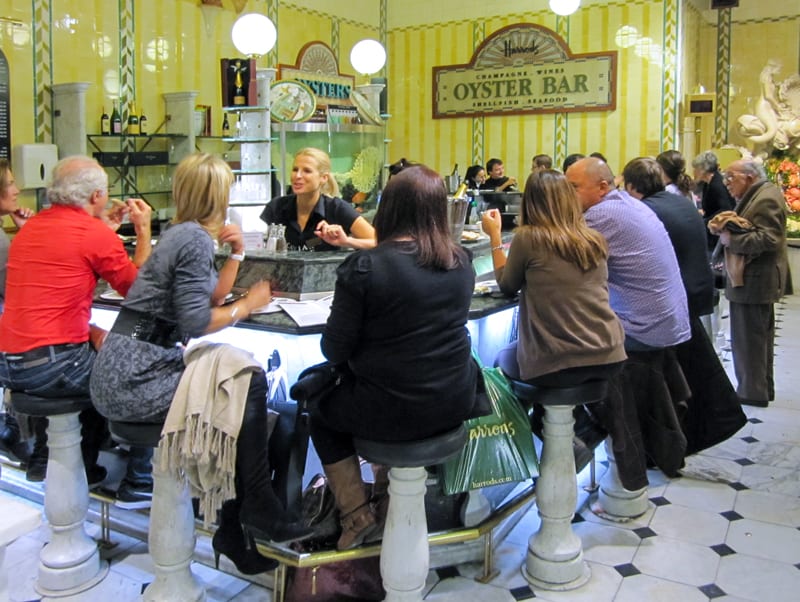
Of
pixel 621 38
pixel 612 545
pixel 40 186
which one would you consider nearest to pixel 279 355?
pixel 612 545

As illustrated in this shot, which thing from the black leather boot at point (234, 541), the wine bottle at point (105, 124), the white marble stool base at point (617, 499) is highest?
the wine bottle at point (105, 124)

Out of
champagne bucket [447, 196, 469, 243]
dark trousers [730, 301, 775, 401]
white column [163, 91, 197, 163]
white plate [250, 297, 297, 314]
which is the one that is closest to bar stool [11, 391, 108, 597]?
white plate [250, 297, 297, 314]

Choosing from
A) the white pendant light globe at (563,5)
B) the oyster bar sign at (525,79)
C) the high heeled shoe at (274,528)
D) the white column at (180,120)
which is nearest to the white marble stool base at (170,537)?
the high heeled shoe at (274,528)

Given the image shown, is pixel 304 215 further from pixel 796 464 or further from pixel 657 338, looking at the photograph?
pixel 796 464

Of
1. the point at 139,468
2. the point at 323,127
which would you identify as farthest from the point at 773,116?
the point at 139,468

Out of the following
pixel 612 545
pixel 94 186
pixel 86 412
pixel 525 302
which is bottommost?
pixel 612 545

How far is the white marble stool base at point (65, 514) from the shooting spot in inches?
124

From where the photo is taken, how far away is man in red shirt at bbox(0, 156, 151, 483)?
9.87ft

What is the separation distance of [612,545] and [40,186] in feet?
19.5

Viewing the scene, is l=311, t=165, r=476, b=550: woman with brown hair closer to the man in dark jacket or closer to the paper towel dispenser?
the man in dark jacket

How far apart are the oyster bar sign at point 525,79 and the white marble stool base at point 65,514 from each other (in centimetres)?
913

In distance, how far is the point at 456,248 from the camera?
106 inches

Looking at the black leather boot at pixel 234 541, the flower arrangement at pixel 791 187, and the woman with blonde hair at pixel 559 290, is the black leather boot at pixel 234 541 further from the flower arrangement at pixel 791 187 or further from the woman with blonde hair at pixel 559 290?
the flower arrangement at pixel 791 187

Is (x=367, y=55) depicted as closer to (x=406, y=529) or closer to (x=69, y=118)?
(x=69, y=118)
